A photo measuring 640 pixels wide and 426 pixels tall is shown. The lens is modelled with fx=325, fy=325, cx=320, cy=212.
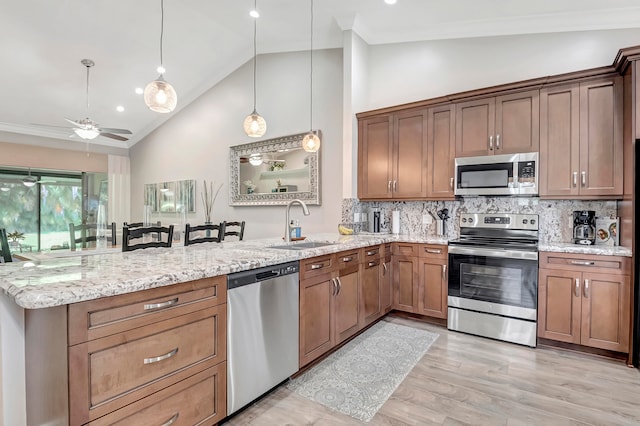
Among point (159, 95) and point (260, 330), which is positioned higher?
point (159, 95)

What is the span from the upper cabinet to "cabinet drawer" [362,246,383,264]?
4.60ft

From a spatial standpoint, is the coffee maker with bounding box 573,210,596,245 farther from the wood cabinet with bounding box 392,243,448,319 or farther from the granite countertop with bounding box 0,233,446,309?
the granite countertop with bounding box 0,233,446,309

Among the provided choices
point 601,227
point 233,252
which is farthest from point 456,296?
point 233,252

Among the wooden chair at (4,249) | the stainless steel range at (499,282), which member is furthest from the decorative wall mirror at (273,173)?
the wooden chair at (4,249)

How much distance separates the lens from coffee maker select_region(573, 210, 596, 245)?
3084 millimetres

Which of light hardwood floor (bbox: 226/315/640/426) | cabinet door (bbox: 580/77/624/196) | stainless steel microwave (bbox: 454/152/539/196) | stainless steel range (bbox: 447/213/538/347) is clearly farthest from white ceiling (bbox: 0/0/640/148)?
A: light hardwood floor (bbox: 226/315/640/426)

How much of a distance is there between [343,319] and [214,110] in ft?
16.8

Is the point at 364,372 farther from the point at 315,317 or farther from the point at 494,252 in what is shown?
the point at 494,252

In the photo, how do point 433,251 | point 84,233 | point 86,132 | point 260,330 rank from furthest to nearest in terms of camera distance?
1. point 86,132
2. point 84,233
3. point 433,251
4. point 260,330

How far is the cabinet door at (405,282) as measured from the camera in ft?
11.9

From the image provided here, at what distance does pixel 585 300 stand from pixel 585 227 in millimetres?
786

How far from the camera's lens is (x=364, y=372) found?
249 centimetres

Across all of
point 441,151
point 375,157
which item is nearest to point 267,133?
point 375,157

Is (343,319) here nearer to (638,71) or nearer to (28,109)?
(638,71)
